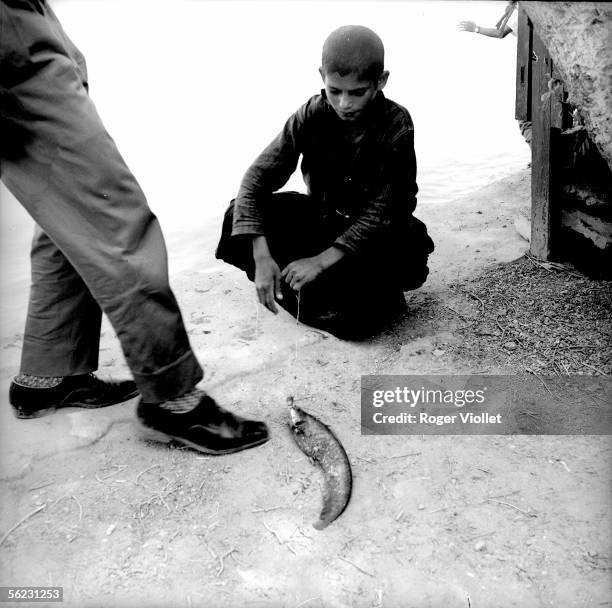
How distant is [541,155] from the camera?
3.06m

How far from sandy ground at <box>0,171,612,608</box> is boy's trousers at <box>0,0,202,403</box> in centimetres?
36

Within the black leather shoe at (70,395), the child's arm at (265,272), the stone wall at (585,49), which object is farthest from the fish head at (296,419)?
the stone wall at (585,49)

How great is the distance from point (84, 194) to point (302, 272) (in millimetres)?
1014

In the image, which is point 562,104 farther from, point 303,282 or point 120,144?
point 120,144

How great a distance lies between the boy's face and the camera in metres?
2.30

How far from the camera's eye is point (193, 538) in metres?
1.73

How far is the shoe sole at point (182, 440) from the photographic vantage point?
80.0 inches

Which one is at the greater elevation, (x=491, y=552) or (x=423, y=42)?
(x=423, y=42)

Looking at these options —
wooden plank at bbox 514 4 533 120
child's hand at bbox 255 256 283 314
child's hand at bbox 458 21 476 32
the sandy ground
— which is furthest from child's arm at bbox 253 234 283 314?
child's hand at bbox 458 21 476 32

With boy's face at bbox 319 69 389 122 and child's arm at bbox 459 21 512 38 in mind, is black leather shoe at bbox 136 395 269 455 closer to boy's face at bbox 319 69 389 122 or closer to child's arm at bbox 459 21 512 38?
boy's face at bbox 319 69 389 122

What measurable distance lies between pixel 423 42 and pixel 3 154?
10.2m

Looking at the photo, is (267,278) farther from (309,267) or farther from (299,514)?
(299,514)

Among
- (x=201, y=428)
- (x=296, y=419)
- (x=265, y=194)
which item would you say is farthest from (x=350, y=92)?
(x=201, y=428)

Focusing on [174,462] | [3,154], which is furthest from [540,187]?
[3,154]
